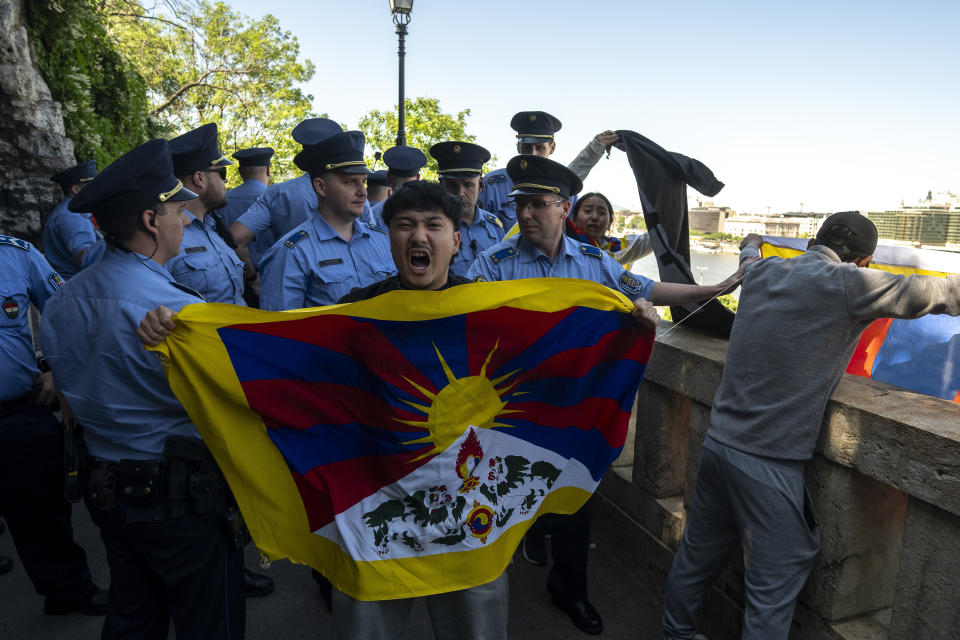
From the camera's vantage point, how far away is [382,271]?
3873mm

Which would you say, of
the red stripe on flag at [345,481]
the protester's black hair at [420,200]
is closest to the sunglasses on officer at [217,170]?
the protester's black hair at [420,200]

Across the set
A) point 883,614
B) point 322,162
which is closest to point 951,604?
point 883,614

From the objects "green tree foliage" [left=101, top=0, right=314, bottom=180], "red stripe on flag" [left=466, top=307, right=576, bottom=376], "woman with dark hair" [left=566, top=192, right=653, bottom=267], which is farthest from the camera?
"green tree foliage" [left=101, top=0, right=314, bottom=180]

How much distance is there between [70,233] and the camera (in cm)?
525

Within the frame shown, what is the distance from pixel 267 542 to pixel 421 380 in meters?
0.84

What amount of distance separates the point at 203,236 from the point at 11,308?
118 centimetres

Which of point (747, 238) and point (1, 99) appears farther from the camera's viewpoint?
point (1, 99)

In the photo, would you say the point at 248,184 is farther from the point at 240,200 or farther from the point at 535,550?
the point at 535,550

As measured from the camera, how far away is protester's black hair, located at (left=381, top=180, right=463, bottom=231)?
2.50 m

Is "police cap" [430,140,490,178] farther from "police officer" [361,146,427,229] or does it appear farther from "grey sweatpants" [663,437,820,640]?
"grey sweatpants" [663,437,820,640]

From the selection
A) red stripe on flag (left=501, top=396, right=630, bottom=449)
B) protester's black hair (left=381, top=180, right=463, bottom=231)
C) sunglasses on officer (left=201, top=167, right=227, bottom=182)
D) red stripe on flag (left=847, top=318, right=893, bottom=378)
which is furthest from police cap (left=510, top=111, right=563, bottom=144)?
red stripe on flag (left=501, top=396, right=630, bottom=449)

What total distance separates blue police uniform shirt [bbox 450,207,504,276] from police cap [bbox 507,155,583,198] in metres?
1.61

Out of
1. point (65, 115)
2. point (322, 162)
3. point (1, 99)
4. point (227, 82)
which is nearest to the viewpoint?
point (322, 162)

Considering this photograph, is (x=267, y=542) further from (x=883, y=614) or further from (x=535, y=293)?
(x=883, y=614)
